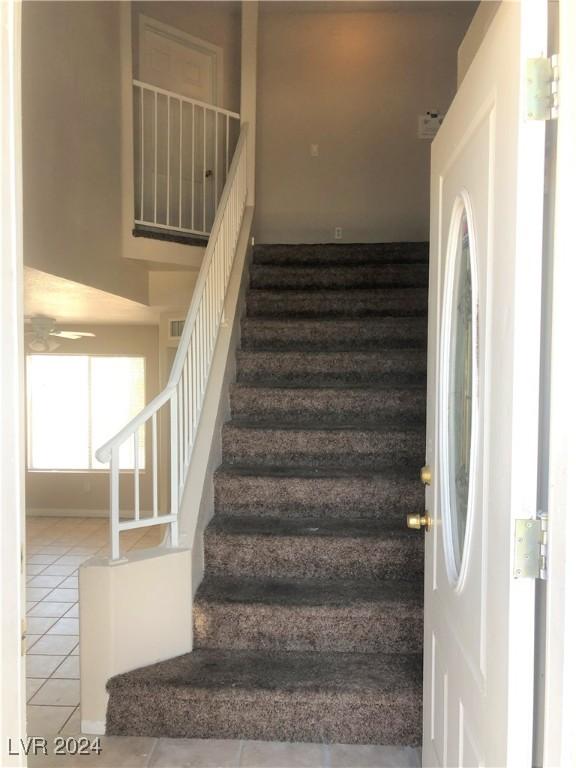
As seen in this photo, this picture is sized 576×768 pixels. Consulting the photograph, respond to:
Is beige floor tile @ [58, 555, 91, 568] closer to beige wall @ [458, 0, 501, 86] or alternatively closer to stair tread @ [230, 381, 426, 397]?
stair tread @ [230, 381, 426, 397]

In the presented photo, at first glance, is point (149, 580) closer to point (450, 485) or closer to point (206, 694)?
point (206, 694)

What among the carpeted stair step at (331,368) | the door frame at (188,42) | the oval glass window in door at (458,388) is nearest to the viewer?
the oval glass window in door at (458,388)

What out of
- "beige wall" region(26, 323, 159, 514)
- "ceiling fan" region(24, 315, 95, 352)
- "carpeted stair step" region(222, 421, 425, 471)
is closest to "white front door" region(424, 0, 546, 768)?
"carpeted stair step" region(222, 421, 425, 471)

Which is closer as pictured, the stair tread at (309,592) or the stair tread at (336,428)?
the stair tread at (309,592)

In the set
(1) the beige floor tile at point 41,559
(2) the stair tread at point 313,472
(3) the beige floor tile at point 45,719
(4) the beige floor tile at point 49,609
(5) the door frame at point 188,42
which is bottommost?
(1) the beige floor tile at point 41,559

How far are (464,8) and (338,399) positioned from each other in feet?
13.1

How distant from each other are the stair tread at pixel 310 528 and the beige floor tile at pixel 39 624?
4.36 feet

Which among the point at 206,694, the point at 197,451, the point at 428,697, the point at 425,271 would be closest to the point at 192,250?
the point at 425,271

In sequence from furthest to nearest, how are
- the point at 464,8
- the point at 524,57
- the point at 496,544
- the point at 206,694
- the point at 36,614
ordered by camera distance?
the point at 464,8 → the point at 36,614 → the point at 206,694 → the point at 496,544 → the point at 524,57

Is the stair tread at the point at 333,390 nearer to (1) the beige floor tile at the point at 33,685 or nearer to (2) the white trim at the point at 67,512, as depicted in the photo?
(1) the beige floor tile at the point at 33,685

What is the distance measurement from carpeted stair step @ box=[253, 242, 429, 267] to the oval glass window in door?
116 inches

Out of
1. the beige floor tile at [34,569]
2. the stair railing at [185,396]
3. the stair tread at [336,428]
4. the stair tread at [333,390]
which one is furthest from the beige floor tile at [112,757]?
the beige floor tile at [34,569]

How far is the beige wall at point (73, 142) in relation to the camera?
251 cm

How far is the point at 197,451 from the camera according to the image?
2.59 meters
